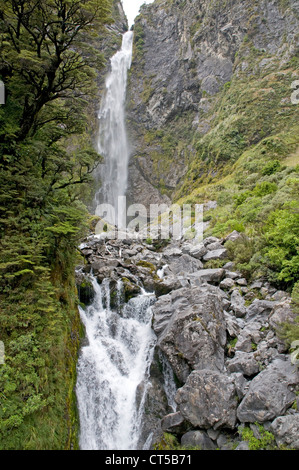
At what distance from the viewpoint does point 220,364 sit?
757 centimetres

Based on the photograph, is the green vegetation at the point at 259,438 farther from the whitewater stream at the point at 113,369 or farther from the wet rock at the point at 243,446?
the whitewater stream at the point at 113,369

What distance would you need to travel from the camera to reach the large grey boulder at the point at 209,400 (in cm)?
631

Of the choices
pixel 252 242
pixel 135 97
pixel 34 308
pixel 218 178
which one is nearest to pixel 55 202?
pixel 34 308

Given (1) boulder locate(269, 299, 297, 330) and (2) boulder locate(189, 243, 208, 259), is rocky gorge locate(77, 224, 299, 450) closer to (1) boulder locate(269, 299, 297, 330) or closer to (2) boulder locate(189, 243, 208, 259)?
(1) boulder locate(269, 299, 297, 330)

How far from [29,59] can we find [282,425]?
9961 mm

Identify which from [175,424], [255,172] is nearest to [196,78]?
[255,172]

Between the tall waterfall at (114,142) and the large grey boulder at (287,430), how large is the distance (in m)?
38.3

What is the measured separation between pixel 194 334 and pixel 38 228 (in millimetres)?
5488

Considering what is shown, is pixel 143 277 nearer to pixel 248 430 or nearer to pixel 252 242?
pixel 252 242

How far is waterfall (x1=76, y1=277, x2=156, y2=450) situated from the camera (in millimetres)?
7477

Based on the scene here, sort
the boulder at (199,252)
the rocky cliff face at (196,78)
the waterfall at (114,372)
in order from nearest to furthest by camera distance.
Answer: the waterfall at (114,372) < the boulder at (199,252) < the rocky cliff face at (196,78)

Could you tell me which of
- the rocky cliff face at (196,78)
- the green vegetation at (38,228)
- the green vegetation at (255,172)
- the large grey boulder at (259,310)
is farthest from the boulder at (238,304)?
the rocky cliff face at (196,78)

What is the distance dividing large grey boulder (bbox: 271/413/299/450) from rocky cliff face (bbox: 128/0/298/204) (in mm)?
25767

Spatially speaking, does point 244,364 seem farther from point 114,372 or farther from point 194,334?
point 114,372
